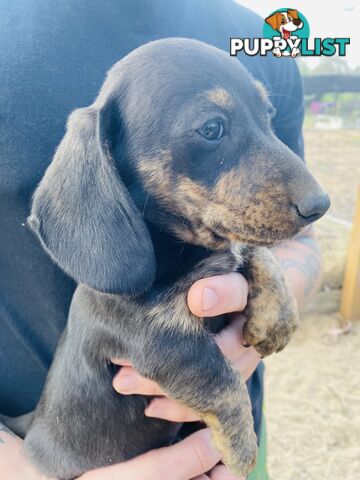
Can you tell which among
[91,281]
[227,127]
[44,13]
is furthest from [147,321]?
[44,13]

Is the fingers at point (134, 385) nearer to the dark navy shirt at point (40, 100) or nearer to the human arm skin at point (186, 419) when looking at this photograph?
the human arm skin at point (186, 419)

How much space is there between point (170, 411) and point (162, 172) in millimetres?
708

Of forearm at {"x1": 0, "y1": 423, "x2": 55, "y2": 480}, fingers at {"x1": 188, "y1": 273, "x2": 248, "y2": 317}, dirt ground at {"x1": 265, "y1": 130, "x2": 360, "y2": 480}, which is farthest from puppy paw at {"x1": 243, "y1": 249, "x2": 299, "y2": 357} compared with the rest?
dirt ground at {"x1": 265, "y1": 130, "x2": 360, "y2": 480}

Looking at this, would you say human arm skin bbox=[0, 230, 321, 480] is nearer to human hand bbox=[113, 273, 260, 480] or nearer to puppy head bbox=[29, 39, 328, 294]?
human hand bbox=[113, 273, 260, 480]

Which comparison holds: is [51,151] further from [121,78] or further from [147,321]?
[147,321]

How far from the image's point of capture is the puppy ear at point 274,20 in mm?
2193

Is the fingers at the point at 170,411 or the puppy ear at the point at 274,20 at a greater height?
the puppy ear at the point at 274,20

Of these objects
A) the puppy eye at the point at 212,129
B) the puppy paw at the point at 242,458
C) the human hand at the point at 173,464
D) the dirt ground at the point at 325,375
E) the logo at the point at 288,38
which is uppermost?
the puppy eye at the point at 212,129

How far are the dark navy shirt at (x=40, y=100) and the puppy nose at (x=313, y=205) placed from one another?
0.81 metres

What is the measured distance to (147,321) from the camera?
5.18ft

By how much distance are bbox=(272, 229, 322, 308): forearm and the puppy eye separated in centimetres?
84

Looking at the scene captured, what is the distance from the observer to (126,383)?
1634 millimetres

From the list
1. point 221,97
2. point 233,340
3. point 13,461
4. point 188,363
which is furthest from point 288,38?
point 13,461

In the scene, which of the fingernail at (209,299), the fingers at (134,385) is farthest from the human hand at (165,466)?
the fingernail at (209,299)
